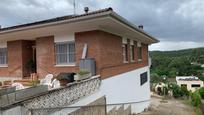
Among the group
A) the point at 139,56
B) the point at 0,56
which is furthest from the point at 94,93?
the point at 139,56

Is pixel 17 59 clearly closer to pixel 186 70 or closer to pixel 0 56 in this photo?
pixel 0 56

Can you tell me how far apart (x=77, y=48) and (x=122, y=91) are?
4.00 metres

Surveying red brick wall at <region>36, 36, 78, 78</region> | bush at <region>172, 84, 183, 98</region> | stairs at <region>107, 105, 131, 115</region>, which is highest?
red brick wall at <region>36, 36, 78, 78</region>

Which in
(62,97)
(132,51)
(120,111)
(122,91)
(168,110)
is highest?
(132,51)

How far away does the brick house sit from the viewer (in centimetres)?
1109

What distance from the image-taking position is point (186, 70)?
10181cm

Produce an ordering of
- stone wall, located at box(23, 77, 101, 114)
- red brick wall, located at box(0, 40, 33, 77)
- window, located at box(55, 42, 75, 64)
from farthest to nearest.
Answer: red brick wall, located at box(0, 40, 33, 77)
window, located at box(55, 42, 75, 64)
stone wall, located at box(23, 77, 101, 114)

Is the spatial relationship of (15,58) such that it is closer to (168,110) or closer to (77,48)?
(77,48)

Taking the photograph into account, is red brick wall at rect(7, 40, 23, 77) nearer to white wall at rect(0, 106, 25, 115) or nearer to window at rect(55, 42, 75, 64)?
window at rect(55, 42, 75, 64)

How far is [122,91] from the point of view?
14414 millimetres

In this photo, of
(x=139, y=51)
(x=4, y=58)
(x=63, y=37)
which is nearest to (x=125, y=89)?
(x=63, y=37)

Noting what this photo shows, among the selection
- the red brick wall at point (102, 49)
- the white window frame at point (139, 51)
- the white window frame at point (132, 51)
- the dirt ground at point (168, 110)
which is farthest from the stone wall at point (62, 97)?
the dirt ground at point (168, 110)

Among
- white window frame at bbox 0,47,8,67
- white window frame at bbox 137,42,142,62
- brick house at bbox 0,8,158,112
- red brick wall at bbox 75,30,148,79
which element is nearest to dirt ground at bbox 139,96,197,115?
brick house at bbox 0,8,158,112

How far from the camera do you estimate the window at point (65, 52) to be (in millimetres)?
12984
